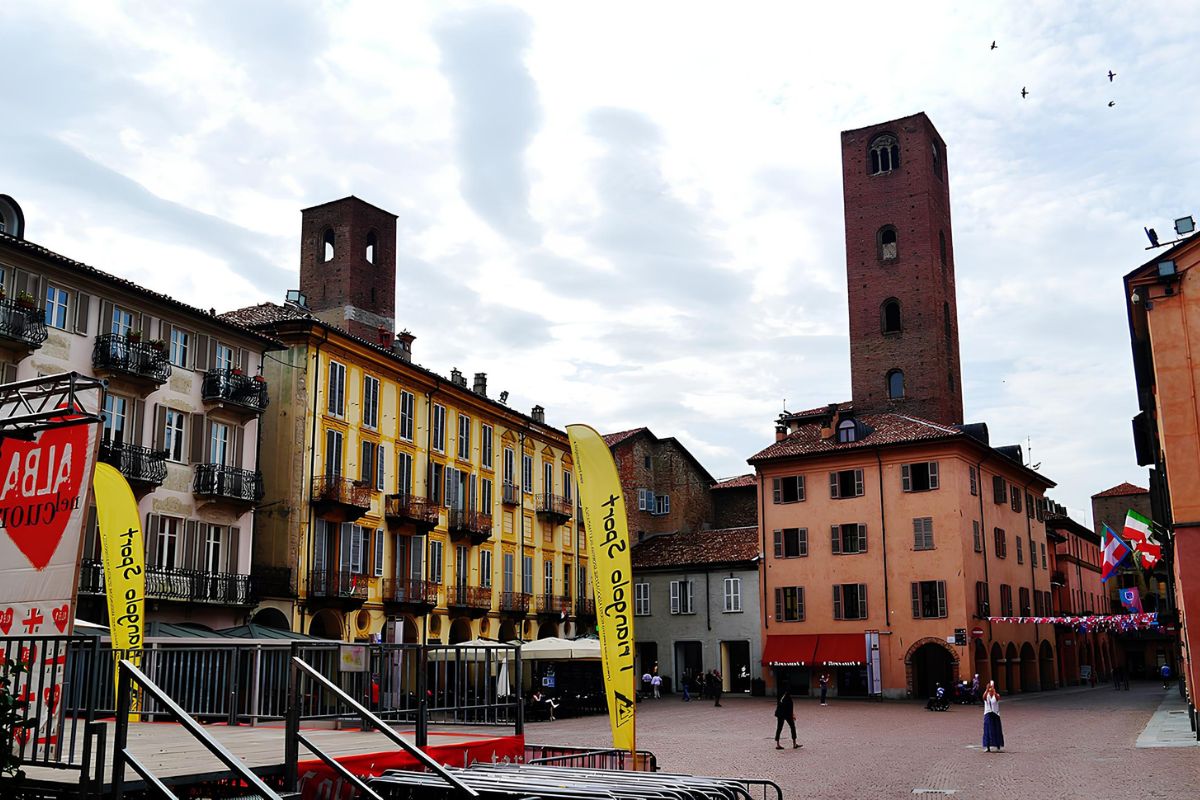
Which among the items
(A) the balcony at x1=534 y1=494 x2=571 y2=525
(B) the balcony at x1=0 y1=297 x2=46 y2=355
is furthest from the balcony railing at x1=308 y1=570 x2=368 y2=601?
(A) the balcony at x1=534 y1=494 x2=571 y2=525

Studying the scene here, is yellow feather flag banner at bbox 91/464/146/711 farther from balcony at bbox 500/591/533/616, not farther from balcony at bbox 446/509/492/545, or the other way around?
balcony at bbox 500/591/533/616

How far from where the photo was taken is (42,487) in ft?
31.9

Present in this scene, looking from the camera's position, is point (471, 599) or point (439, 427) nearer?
point (439, 427)

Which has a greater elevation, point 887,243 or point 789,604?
point 887,243

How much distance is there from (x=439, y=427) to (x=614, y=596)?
31.2 metres

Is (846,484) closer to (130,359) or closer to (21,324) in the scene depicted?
(130,359)

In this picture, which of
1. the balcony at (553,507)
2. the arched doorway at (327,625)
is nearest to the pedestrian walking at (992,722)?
the arched doorway at (327,625)

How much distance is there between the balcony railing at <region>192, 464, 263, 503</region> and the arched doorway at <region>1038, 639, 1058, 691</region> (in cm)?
4127

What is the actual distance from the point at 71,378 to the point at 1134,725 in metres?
30.7

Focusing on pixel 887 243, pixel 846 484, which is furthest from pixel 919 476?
pixel 887 243

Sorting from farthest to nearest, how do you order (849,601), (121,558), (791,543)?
(791,543), (849,601), (121,558)

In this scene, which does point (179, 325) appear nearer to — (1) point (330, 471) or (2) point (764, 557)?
(1) point (330, 471)

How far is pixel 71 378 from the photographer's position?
10.6 metres

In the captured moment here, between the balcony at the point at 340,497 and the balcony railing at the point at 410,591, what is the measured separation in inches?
121
